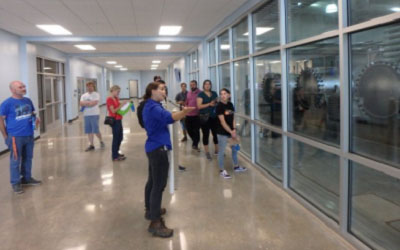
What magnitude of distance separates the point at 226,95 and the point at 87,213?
2453 millimetres

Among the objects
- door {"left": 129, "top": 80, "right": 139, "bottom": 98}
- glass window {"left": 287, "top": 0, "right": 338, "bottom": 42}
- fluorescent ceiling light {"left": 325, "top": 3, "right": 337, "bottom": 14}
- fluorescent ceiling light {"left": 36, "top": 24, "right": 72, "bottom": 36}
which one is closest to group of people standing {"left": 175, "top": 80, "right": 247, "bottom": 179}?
glass window {"left": 287, "top": 0, "right": 338, "bottom": 42}

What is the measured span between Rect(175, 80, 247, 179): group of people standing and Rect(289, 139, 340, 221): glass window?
100cm

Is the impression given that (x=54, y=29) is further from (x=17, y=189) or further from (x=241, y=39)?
(x=17, y=189)

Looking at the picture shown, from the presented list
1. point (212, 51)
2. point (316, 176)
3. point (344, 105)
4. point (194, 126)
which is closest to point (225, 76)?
point (212, 51)

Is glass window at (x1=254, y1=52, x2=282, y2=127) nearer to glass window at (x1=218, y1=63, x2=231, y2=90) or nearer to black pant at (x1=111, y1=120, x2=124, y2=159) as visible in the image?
glass window at (x1=218, y1=63, x2=231, y2=90)

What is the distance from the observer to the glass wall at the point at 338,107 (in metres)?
2.37

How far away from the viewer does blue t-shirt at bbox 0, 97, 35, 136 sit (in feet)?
13.5

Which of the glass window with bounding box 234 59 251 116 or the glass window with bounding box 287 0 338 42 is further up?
the glass window with bounding box 287 0 338 42

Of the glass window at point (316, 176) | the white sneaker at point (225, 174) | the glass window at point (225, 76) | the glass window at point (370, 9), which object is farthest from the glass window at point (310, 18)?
the glass window at point (225, 76)

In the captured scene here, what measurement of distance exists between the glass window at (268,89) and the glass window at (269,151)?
0.24 meters

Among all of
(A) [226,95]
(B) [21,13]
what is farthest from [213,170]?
(B) [21,13]

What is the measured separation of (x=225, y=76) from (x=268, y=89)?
2666 mm

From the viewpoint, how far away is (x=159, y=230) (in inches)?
116

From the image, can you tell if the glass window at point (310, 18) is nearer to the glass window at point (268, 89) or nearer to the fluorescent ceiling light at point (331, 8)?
the fluorescent ceiling light at point (331, 8)
